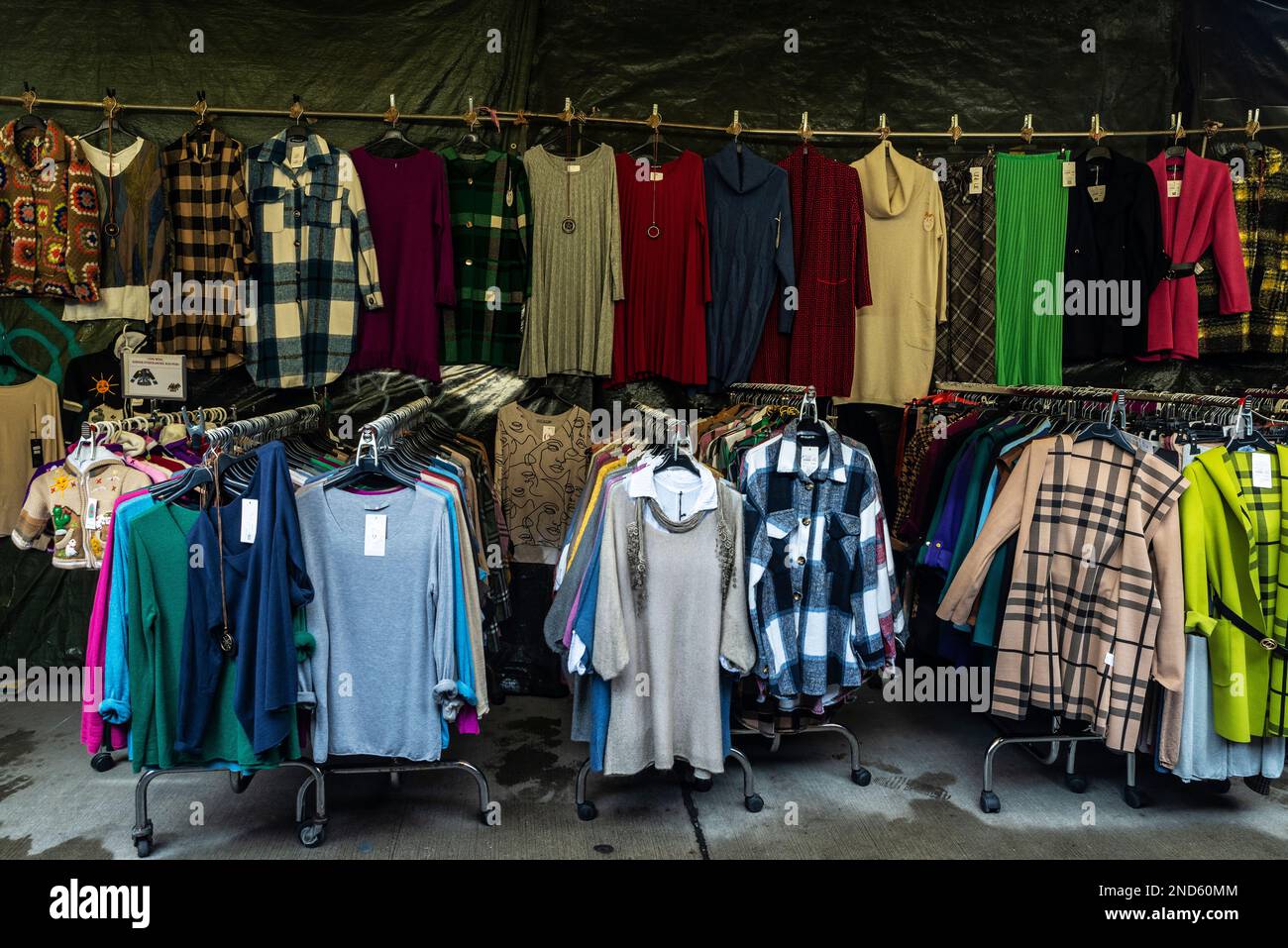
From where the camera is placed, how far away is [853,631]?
10.4 feet

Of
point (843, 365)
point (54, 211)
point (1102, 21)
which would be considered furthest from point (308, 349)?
point (1102, 21)

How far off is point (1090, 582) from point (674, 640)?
1415mm

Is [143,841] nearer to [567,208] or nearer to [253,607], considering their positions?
[253,607]

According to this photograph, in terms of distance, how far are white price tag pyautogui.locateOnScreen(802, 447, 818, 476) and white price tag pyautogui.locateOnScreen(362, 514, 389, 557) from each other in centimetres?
139

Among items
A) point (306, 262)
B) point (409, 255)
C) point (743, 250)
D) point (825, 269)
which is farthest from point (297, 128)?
point (825, 269)

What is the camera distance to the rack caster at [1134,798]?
329 centimetres

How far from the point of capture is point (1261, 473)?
300cm

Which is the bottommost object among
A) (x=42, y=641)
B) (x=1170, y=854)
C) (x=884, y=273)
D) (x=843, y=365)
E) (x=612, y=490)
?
(x=1170, y=854)

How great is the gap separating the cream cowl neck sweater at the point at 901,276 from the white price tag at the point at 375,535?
8.32 ft

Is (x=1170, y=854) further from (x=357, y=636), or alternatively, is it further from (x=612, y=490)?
(x=357, y=636)

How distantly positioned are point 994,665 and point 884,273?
2062mm

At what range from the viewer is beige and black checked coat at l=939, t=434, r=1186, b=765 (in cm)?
297

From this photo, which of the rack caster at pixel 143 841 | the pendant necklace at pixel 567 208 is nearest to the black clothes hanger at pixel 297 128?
the pendant necklace at pixel 567 208

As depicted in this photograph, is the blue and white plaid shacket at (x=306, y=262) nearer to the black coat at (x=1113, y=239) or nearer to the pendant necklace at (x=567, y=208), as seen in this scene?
the pendant necklace at (x=567, y=208)
